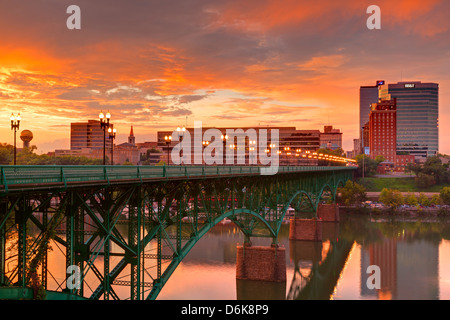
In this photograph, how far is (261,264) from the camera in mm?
46750

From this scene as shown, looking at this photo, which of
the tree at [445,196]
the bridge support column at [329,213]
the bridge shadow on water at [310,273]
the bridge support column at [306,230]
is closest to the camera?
the bridge shadow on water at [310,273]

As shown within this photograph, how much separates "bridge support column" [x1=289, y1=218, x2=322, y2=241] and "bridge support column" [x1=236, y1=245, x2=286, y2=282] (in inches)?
1006

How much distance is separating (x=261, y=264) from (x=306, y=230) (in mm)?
26677

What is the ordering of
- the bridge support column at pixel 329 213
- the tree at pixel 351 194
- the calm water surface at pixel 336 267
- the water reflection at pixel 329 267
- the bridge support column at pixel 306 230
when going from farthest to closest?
the tree at pixel 351 194 → the bridge support column at pixel 329 213 → the bridge support column at pixel 306 230 → the calm water surface at pixel 336 267 → the water reflection at pixel 329 267

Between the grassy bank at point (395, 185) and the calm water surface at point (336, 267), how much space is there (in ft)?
156

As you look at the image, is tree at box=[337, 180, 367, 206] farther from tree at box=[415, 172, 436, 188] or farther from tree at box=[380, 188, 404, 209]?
tree at box=[415, 172, 436, 188]

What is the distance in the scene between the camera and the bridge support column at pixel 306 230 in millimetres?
71125

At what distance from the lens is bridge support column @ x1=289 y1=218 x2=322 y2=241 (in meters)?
71.1

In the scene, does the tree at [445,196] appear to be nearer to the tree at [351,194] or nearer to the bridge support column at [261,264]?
the tree at [351,194]

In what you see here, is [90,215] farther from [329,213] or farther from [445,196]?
[445,196]

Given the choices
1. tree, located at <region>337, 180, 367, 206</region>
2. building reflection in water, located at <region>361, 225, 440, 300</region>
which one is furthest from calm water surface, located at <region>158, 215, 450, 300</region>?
tree, located at <region>337, 180, 367, 206</region>

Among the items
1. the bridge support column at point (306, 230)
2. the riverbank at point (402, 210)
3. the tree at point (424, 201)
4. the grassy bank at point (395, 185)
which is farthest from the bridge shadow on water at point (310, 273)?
the grassy bank at point (395, 185)

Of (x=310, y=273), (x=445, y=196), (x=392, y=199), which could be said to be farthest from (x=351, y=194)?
(x=310, y=273)
